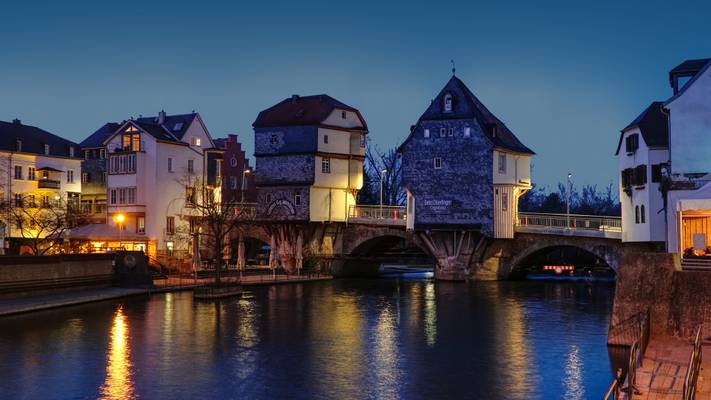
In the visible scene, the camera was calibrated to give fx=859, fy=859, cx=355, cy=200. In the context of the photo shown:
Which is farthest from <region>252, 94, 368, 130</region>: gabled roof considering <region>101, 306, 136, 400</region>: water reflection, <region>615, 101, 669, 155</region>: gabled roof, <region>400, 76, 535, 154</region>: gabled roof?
<region>101, 306, 136, 400</region>: water reflection

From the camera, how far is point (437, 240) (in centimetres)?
7500

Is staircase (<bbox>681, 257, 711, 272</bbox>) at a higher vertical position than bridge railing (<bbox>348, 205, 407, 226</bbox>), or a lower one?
lower

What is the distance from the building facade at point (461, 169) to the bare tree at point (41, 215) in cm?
3152

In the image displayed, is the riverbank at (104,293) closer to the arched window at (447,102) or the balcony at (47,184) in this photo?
the arched window at (447,102)

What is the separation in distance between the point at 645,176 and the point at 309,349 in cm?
3192

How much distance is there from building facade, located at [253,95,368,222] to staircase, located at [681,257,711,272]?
155 ft

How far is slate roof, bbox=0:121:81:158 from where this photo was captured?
9000cm

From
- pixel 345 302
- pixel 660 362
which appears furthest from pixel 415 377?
pixel 345 302

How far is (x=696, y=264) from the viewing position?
33938mm

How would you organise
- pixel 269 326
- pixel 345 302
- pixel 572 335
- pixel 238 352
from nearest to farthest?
pixel 238 352
pixel 572 335
pixel 269 326
pixel 345 302

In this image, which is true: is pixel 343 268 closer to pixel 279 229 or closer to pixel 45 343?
pixel 279 229

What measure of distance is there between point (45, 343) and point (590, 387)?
2156 cm

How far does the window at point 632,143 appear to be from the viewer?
59.3 metres

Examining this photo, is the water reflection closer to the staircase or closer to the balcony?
the staircase
